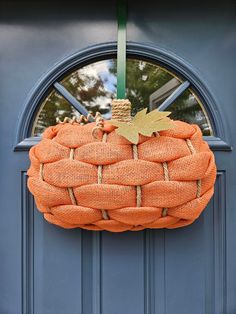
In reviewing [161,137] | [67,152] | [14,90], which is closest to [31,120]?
[14,90]

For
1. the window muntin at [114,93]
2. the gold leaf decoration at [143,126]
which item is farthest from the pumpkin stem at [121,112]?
the window muntin at [114,93]

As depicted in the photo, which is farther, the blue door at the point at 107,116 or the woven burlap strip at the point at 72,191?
the blue door at the point at 107,116

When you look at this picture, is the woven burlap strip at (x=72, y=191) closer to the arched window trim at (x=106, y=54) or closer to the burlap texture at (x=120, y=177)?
the burlap texture at (x=120, y=177)

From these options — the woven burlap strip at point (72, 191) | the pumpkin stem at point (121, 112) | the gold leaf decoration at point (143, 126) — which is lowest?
the woven burlap strip at point (72, 191)

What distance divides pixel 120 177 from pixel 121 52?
13.9 inches

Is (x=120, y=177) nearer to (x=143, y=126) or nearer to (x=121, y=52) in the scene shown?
(x=143, y=126)

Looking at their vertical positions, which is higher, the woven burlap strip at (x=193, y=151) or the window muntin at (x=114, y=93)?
the window muntin at (x=114, y=93)

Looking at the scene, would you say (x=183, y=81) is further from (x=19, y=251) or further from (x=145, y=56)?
(x=19, y=251)

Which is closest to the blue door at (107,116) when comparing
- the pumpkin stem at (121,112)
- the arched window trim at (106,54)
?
the arched window trim at (106,54)

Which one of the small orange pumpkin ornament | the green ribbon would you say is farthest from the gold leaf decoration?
the green ribbon

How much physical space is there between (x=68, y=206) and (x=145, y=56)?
1.43ft

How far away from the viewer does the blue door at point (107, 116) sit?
83 centimetres

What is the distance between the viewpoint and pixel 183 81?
2.82ft

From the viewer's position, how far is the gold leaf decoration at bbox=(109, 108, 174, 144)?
0.64 metres
